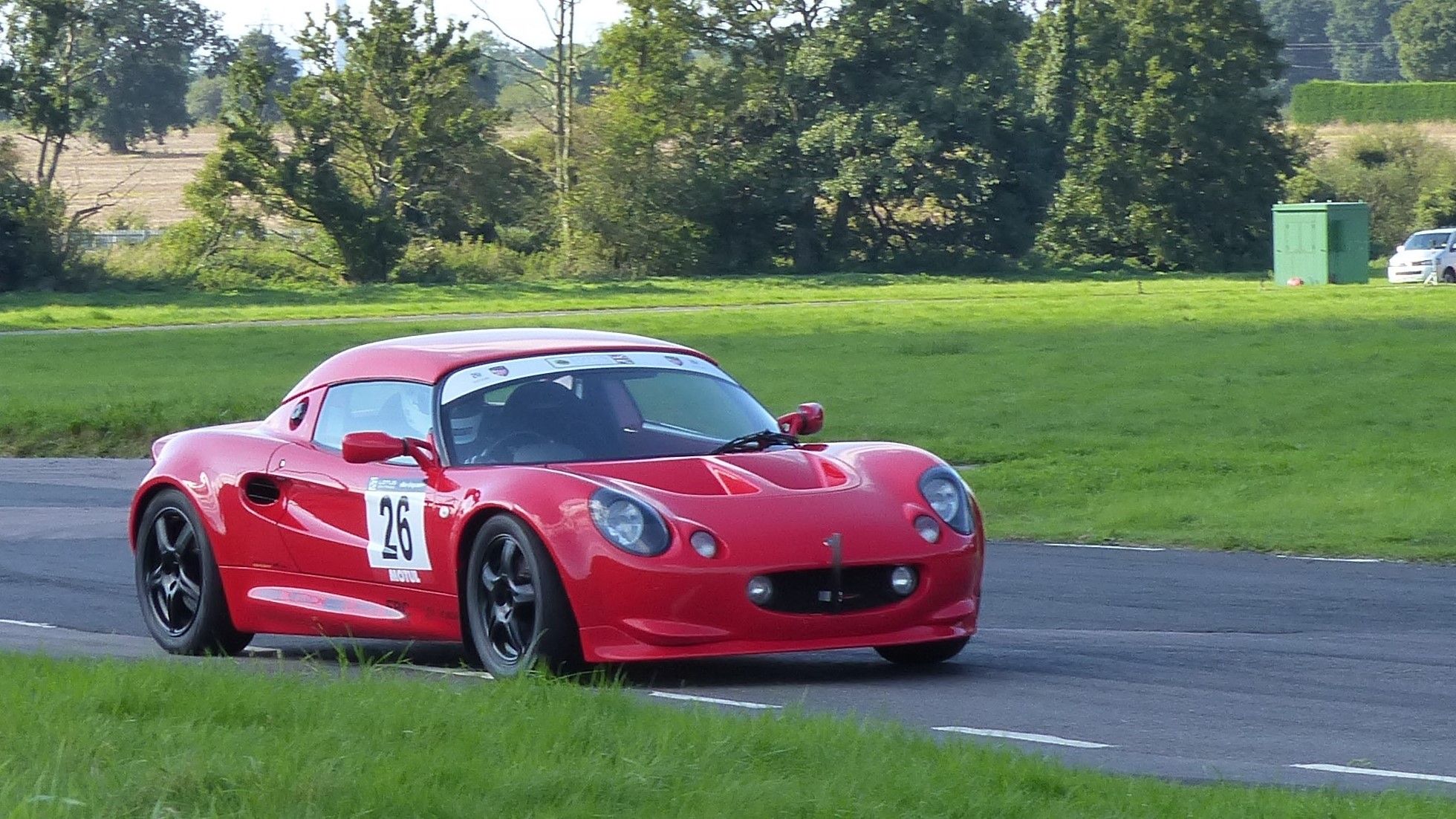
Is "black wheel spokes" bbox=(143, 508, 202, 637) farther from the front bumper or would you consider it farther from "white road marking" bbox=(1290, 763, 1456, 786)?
"white road marking" bbox=(1290, 763, 1456, 786)

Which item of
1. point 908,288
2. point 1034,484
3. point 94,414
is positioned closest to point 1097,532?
point 1034,484

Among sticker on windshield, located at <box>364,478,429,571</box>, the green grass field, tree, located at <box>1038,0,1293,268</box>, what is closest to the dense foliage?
tree, located at <box>1038,0,1293,268</box>

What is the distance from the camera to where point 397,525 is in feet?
26.7

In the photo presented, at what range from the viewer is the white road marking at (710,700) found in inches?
279

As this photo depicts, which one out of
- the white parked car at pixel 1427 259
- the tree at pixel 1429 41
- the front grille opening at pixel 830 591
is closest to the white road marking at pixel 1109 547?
the front grille opening at pixel 830 591

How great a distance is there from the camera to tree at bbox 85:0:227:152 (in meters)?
109

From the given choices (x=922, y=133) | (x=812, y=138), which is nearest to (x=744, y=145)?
(x=812, y=138)

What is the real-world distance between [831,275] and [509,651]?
58382mm

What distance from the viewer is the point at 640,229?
67.2 meters

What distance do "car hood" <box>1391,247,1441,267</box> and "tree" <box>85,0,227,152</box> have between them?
70361 millimetres

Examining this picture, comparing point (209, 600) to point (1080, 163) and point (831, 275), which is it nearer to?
point (831, 275)

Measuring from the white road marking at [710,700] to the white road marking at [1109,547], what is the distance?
600cm

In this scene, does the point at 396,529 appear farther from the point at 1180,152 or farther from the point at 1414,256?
the point at 1180,152

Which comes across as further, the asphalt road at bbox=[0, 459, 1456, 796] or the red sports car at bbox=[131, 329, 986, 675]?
the red sports car at bbox=[131, 329, 986, 675]
